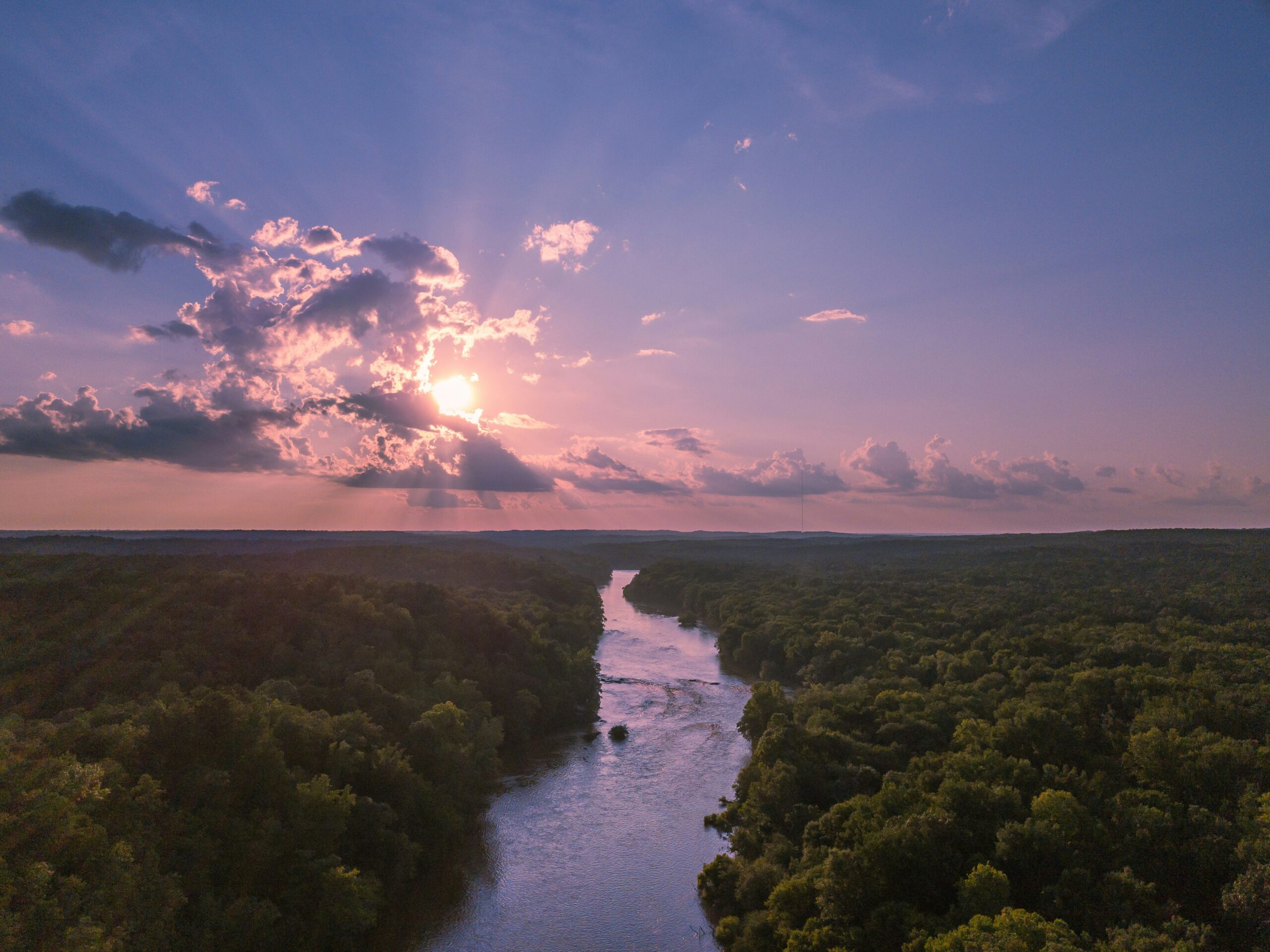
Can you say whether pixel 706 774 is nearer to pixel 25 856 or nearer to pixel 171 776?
pixel 171 776

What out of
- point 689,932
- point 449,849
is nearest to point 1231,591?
point 689,932

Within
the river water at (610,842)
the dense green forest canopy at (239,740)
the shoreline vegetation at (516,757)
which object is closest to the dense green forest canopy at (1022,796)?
the shoreline vegetation at (516,757)

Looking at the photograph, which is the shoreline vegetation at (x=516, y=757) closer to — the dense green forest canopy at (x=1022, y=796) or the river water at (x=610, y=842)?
the dense green forest canopy at (x=1022, y=796)

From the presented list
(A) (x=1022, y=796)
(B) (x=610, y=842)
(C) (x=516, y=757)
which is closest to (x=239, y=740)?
(B) (x=610, y=842)

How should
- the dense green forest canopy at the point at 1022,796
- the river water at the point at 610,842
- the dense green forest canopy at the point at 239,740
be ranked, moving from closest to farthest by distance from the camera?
the dense green forest canopy at the point at 1022,796 → the dense green forest canopy at the point at 239,740 → the river water at the point at 610,842

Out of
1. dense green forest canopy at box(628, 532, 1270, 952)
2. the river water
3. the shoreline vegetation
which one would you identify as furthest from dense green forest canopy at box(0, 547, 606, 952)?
dense green forest canopy at box(628, 532, 1270, 952)
